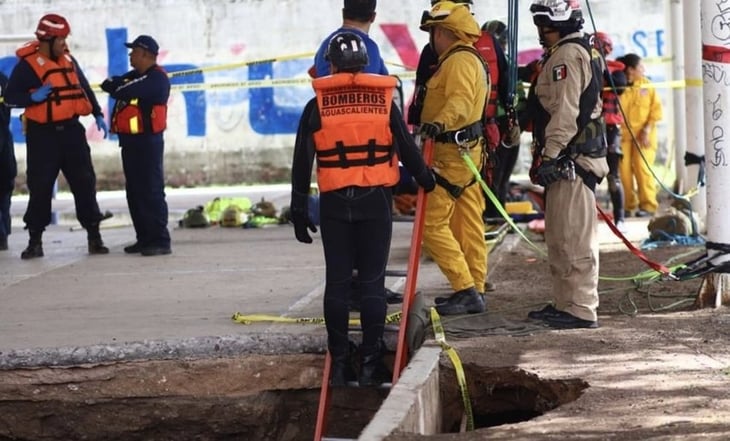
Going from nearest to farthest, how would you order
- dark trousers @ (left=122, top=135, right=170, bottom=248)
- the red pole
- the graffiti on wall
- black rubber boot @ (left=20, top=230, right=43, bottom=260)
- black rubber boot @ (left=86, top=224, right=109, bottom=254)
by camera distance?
the red pole
dark trousers @ (left=122, top=135, right=170, bottom=248)
black rubber boot @ (left=20, top=230, right=43, bottom=260)
black rubber boot @ (left=86, top=224, right=109, bottom=254)
the graffiti on wall

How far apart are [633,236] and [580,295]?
18.5ft

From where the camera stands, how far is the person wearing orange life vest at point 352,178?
686 centimetres

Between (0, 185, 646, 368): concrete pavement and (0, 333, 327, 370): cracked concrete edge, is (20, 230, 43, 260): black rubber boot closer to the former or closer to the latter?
(0, 185, 646, 368): concrete pavement

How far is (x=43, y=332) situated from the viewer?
8.22m

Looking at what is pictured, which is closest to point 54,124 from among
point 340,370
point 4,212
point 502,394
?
point 4,212

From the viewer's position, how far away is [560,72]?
7.64 m

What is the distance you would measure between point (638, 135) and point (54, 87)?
751 centimetres

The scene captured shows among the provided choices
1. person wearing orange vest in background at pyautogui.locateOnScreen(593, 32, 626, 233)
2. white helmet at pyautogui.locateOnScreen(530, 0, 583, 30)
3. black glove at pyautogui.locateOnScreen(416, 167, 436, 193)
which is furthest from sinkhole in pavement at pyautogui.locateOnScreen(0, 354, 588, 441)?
person wearing orange vest in background at pyautogui.locateOnScreen(593, 32, 626, 233)

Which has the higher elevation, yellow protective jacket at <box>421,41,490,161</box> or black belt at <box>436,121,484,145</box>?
yellow protective jacket at <box>421,41,490,161</box>

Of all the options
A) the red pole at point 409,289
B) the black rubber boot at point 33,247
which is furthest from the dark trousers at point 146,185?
the red pole at point 409,289

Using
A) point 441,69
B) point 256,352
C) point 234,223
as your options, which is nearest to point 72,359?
point 256,352

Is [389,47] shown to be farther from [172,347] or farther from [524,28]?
[172,347]

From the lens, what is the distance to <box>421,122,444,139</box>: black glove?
7.70 meters

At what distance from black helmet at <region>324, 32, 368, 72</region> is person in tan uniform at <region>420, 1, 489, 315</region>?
42.9 inches
